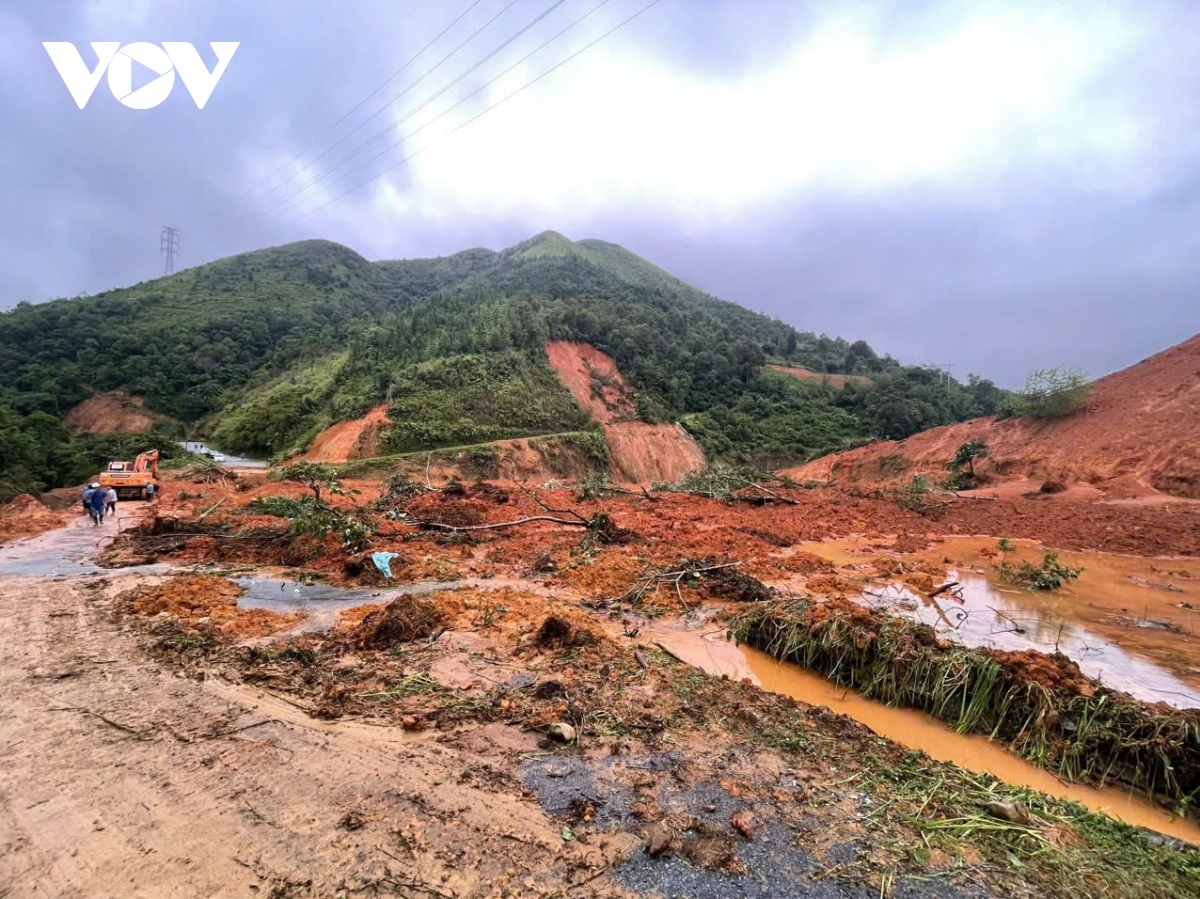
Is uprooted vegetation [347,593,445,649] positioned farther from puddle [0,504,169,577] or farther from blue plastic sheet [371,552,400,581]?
puddle [0,504,169,577]

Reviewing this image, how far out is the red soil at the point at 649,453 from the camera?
38.3 metres

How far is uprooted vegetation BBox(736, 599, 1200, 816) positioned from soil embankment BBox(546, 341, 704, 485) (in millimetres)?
30604

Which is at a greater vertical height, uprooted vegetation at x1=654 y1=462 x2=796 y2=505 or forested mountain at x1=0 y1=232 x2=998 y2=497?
forested mountain at x1=0 y1=232 x2=998 y2=497

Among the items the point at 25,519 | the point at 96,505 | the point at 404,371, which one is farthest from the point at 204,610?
the point at 404,371

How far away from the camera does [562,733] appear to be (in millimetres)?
4516

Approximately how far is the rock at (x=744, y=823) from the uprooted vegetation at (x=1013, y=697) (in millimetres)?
2837

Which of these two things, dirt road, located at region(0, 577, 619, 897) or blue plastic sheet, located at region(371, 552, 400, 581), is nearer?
dirt road, located at region(0, 577, 619, 897)

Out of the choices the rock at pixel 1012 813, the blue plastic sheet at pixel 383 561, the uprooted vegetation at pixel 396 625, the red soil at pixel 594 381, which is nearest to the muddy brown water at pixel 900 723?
the rock at pixel 1012 813

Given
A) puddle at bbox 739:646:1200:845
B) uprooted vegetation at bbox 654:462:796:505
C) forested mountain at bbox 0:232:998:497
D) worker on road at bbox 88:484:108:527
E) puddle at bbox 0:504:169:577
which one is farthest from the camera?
forested mountain at bbox 0:232:998:497

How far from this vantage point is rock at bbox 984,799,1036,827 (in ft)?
11.8

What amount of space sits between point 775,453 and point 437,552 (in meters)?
36.2

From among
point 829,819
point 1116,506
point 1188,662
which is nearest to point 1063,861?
point 829,819

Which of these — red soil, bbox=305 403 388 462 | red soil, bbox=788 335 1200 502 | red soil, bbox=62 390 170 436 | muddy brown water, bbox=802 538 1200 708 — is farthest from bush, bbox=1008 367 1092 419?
red soil, bbox=62 390 170 436

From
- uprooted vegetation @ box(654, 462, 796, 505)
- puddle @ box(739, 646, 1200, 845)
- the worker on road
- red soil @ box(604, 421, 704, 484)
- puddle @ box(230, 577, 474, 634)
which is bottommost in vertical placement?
puddle @ box(739, 646, 1200, 845)
